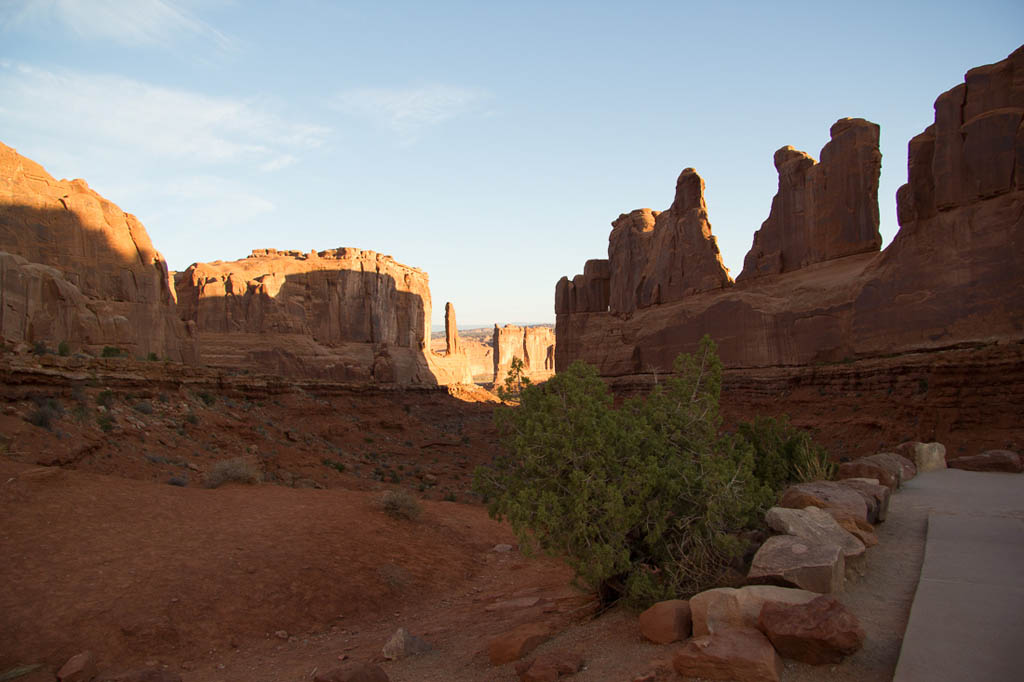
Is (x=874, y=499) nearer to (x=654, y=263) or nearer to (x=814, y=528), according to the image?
(x=814, y=528)

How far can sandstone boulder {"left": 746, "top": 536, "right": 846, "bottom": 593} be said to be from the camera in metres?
4.52

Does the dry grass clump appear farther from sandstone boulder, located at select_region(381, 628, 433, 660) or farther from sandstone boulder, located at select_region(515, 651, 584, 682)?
sandstone boulder, located at select_region(515, 651, 584, 682)

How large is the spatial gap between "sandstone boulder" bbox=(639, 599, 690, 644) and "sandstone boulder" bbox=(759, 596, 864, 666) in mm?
835

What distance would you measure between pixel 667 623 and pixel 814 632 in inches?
48.8

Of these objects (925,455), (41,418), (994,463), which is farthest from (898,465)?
(41,418)

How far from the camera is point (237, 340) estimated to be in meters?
44.0

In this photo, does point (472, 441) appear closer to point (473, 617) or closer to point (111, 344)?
point (111, 344)

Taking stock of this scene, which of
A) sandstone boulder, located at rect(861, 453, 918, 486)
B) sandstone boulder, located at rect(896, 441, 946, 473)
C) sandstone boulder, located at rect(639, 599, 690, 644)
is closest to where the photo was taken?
sandstone boulder, located at rect(639, 599, 690, 644)

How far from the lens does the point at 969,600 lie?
13.4ft

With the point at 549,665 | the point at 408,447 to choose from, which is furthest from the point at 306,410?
the point at 549,665

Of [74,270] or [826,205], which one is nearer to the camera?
[74,270]

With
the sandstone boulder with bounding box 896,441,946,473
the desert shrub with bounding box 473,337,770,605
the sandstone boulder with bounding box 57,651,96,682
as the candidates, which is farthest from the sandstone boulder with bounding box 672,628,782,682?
the sandstone boulder with bounding box 896,441,946,473

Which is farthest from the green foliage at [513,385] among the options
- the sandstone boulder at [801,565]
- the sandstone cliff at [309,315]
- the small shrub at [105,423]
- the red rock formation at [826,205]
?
the sandstone cliff at [309,315]

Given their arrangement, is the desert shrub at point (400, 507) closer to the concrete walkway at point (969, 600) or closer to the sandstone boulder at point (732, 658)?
the concrete walkway at point (969, 600)
